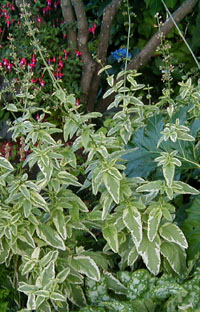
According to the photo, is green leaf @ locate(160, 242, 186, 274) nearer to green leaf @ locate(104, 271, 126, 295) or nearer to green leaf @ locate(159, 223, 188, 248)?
green leaf @ locate(159, 223, 188, 248)

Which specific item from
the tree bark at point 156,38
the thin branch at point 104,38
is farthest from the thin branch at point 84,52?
the tree bark at point 156,38

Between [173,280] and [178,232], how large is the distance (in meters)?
0.18

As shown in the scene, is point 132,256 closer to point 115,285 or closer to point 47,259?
point 115,285

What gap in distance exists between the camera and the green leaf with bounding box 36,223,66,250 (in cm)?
180

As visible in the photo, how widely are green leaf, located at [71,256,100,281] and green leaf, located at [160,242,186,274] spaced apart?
249 millimetres

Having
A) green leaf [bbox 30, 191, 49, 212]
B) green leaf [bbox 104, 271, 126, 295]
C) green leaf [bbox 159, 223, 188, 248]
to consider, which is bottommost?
green leaf [bbox 104, 271, 126, 295]

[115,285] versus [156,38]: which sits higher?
[156,38]

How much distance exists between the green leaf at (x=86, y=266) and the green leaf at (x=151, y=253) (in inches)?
7.0

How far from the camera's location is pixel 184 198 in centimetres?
246

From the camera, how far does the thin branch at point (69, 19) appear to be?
11.9ft

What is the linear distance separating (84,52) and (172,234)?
6.93ft

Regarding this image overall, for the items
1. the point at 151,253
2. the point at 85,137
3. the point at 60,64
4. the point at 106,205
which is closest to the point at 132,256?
the point at 151,253

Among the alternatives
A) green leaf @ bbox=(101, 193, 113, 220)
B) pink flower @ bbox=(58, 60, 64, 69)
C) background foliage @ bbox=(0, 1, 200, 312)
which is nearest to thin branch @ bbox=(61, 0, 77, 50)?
pink flower @ bbox=(58, 60, 64, 69)

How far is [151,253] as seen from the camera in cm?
177
